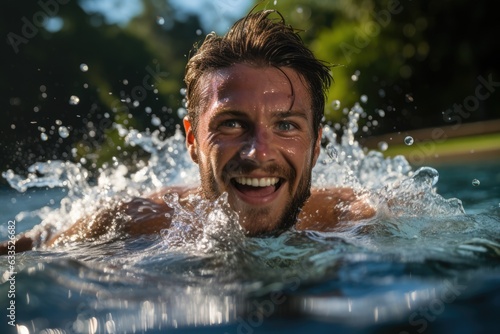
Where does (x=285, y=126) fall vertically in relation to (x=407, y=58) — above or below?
below

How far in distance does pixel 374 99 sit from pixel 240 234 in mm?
18219

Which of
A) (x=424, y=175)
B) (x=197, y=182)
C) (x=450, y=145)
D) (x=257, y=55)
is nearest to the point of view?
(x=257, y=55)

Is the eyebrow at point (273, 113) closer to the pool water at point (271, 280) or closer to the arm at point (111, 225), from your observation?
the pool water at point (271, 280)

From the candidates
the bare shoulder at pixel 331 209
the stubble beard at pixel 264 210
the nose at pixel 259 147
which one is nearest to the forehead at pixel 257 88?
the nose at pixel 259 147

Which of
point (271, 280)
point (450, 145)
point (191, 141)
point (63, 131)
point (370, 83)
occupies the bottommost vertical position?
point (271, 280)

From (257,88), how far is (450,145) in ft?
34.3

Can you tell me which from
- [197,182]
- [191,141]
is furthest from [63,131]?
[191,141]

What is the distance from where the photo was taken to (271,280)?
2.77 metres

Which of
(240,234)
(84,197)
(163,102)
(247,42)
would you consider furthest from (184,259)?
(163,102)

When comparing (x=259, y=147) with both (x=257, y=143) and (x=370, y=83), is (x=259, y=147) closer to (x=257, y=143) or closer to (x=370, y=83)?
(x=257, y=143)

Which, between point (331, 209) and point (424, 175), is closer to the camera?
point (331, 209)

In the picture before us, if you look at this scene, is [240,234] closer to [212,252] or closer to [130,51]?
[212,252]

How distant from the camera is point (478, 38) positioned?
19.7 meters

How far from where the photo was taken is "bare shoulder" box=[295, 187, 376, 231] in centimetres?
424
